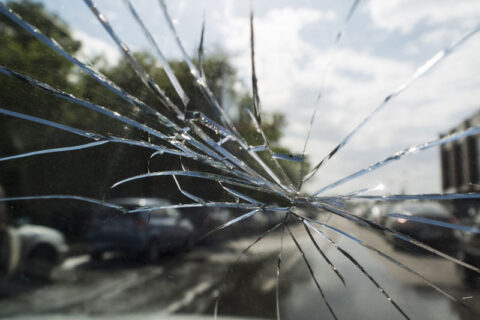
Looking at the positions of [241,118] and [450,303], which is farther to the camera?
[241,118]

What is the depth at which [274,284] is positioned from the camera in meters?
1.41

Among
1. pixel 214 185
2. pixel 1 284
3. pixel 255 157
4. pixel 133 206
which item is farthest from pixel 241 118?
pixel 1 284

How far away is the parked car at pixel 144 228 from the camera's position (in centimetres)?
144

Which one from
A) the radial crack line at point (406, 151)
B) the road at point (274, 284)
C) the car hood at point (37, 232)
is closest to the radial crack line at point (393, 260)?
the road at point (274, 284)

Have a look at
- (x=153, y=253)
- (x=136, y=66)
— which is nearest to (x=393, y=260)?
(x=153, y=253)

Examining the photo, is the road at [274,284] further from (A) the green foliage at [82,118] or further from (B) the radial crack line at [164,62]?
(B) the radial crack line at [164,62]

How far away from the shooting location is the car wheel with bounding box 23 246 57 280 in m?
2.10

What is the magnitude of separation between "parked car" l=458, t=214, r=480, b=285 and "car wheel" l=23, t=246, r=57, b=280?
1.81m

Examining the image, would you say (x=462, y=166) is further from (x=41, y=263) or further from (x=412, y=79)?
(x=41, y=263)

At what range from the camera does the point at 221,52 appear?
1.25m

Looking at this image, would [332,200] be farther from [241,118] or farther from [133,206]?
[133,206]

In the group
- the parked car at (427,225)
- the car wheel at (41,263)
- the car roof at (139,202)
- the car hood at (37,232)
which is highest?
the parked car at (427,225)

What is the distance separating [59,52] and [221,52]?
0.52m

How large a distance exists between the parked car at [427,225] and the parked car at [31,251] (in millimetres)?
1453
